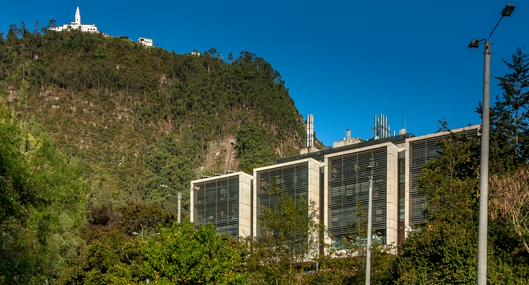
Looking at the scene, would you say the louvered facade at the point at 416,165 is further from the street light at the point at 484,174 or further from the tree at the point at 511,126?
the street light at the point at 484,174

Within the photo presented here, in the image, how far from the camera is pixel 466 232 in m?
28.9

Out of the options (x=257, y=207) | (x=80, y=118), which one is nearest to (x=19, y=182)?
(x=257, y=207)

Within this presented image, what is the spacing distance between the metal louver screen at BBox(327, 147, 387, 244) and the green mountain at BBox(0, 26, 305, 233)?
61290 millimetres

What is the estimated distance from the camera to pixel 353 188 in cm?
8319

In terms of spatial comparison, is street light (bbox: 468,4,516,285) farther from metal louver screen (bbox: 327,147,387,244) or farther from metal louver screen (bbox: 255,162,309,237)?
metal louver screen (bbox: 255,162,309,237)

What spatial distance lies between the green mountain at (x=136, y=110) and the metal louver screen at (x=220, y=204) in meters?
48.9

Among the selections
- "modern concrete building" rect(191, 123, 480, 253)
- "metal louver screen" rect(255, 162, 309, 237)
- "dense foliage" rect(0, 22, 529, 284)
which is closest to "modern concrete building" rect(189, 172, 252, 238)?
"modern concrete building" rect(191, 123, 480, 253)

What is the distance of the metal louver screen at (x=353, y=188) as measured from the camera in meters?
80.9

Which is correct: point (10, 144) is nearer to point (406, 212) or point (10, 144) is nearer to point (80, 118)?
point (406, 212)

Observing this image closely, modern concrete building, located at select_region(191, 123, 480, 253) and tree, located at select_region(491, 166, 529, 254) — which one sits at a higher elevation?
modern concrete building, located at select_region(191, 123, 480, 253)

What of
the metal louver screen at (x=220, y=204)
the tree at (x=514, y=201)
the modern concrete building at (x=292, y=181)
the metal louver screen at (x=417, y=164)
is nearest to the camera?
the tree at (x=514, y=201)

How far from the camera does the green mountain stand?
522ft

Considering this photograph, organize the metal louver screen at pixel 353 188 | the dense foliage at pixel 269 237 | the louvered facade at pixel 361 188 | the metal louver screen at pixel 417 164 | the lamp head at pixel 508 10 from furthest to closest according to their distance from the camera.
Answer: the metal louver screen at pixel 353 188 < the louvered facade at pixel 361 188 < the metal louver screen at pixel 417 164 < the dense foliage at pixel 269 237 < the lamp head at pixel 508 10

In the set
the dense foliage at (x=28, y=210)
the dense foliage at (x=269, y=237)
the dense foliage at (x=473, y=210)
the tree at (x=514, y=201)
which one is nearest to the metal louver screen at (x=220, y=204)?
the dense foliage at (x=269, y=237)
